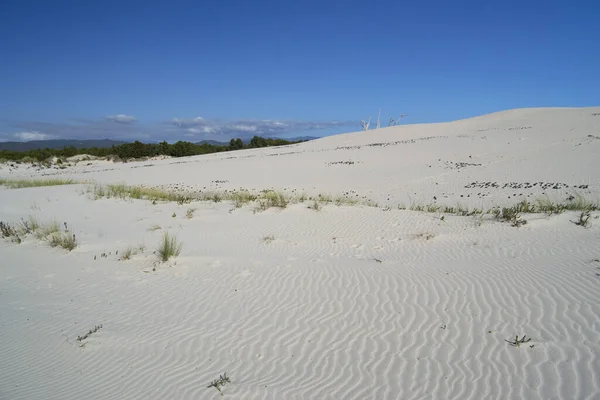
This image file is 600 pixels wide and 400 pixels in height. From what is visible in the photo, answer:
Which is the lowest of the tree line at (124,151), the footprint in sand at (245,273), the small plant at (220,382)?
the small plant at (220,382)

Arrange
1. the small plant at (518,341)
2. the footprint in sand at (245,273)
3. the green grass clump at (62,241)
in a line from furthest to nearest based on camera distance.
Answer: the green grass clump at (62,241)
the footprint in sand at (245,273)
the small plant at (518,341)

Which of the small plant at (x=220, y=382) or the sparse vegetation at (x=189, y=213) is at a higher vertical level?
the sparse vegetation at (x=189, y=213)

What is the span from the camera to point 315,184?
65.7ft

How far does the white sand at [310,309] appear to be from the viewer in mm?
3414

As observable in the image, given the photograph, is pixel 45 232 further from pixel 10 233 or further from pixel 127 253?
pixel 127 253

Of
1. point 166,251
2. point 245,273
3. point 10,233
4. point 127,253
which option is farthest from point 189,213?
point 245,273

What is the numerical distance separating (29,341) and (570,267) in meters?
7.68

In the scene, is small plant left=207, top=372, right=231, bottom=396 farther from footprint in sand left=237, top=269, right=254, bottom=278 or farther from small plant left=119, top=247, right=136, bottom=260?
small plant left=119, top=247, right=136, bottom=260

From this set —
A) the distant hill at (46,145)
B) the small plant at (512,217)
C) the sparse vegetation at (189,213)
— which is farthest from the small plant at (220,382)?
the distant hill at (46,145)

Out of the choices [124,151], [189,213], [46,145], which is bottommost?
[189,213]

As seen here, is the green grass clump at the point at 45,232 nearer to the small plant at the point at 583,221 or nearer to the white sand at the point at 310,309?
the white sand at the point at 310,309

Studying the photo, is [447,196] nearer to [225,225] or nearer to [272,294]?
[225,225]

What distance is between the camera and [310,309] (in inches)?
192

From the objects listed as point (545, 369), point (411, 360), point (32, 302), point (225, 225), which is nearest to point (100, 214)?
point (225, 225)
